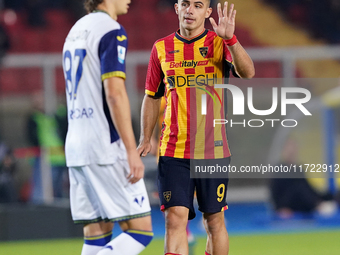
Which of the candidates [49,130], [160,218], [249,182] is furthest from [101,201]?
[249,182]

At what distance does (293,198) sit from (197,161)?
16.0 ft

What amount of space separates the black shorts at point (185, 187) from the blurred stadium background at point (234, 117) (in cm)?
243

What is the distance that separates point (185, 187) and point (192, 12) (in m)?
1.18

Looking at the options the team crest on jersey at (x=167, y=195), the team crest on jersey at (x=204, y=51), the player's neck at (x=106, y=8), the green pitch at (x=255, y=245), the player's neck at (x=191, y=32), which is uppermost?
the player's neck at (x=106, y=8)

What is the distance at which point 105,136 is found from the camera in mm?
3072

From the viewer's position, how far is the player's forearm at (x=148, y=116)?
3.87 metres

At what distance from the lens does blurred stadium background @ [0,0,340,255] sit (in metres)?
6.89

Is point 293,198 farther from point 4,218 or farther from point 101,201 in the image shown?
point 101,201

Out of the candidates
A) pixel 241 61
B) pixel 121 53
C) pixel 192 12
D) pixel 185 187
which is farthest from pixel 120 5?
pixel 185 187

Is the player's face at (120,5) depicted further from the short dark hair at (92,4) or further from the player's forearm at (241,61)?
the player's forearm at (241,61)

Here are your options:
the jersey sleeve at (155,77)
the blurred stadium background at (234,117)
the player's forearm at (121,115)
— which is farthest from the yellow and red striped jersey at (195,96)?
the blurred stadium background at (234,117)

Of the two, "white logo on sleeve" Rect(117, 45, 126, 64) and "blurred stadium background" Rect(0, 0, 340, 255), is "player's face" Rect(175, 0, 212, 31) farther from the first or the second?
"blurred stadium background" Rect(0, 0, 340, 255)

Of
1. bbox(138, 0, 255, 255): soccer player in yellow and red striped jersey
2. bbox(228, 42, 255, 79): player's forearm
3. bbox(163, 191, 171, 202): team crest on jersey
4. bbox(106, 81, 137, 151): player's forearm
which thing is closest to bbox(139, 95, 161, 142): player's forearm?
bbox(138, 0, 255, 255): soccer player in yellow and red striped jersey

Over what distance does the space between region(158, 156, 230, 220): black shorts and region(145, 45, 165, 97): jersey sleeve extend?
0.50 metres
